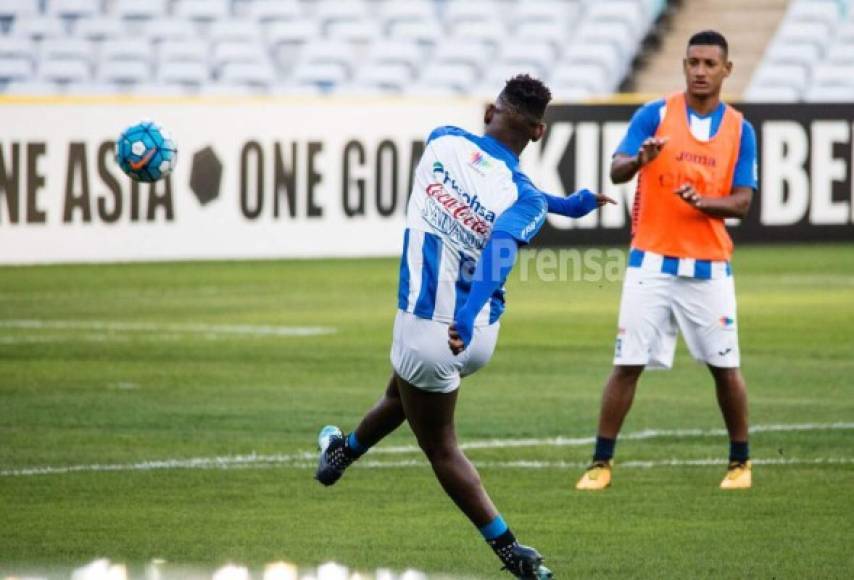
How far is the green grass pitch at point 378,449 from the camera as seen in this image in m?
8.48

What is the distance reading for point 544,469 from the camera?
414 inches

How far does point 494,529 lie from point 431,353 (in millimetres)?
704

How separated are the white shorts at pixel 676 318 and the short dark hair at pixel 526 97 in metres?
2.79

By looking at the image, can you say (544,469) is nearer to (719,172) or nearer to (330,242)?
(719,172)

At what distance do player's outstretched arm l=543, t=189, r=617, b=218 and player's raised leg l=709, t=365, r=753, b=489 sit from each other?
7.01 feet

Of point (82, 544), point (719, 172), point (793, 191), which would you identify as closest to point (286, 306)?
point (793, 191)

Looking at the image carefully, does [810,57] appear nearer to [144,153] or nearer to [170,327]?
[170,327]

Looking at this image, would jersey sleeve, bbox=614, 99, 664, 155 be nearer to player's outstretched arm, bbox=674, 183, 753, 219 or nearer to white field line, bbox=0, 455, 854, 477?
player's outstretched arm, bbox=674, 183, 753, 219

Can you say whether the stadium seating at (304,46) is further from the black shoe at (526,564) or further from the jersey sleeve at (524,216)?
the black shoe at (526,564)

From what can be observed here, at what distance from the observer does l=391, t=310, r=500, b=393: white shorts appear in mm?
7457

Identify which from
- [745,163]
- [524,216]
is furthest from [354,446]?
[745,163]

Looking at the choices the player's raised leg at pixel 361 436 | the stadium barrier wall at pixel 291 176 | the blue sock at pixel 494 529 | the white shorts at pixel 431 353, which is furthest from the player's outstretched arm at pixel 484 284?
the stadium barrier wall at pixel 291 176

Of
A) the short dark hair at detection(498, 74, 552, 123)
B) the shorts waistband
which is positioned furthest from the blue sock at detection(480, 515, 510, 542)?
the shorts waistband

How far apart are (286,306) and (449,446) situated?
1103 centimetres
